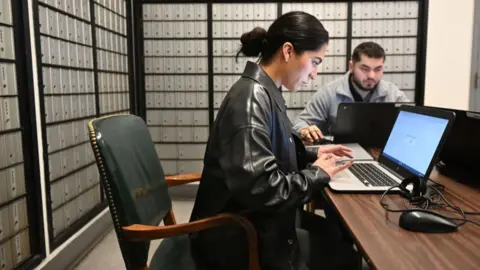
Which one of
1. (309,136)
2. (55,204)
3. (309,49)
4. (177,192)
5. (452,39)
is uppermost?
(452,39)

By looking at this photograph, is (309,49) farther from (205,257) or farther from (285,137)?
(205,257)

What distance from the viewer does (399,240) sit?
0.78 m

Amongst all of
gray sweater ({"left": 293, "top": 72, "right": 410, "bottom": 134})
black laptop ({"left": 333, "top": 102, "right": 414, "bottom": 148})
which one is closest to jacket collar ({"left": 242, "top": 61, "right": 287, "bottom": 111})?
black laptop ({"left": 333, "top": 102, "right": 414, "bottom": 148})

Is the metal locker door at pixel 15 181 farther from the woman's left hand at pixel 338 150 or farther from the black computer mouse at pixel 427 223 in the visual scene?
the black computer mouse at pixel 427 223

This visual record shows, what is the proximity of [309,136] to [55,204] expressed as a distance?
1.37m

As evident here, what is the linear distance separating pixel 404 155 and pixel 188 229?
75cm

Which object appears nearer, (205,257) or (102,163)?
(102,163)

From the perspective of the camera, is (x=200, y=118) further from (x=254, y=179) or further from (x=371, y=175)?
(x=254, y=179)

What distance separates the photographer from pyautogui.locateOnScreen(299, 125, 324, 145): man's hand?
5.90ft

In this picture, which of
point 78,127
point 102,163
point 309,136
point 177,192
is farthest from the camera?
point 177,192

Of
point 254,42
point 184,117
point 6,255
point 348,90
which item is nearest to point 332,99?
point 348,90

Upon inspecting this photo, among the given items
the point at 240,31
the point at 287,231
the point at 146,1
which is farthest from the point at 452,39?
the point at 287,231

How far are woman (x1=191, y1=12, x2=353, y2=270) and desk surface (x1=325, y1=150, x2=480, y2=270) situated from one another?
0.13m

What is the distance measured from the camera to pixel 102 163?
973mm
